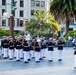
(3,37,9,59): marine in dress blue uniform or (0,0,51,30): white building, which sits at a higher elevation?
(0,0,51,30): white building

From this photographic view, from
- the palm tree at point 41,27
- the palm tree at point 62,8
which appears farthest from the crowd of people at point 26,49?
the palm tree at point 41,27

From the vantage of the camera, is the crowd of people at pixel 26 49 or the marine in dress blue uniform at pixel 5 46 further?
the marine in dress blue uniform at pixel 5 46

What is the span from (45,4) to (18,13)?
8959mm

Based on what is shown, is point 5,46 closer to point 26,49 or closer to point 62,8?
point 26,49

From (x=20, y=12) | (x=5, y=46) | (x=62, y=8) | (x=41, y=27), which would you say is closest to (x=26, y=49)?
(x=5, y=46)

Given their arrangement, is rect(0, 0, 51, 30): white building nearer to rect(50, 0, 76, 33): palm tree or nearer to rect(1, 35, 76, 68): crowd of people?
rect(50, 0, 76, 33): palm tree

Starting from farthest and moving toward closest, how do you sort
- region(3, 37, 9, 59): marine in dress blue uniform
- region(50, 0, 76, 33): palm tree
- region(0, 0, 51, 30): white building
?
region(0, 0, 51, 30): white building
region(50, 0, 76, 33): palm tree
region(3, 37, 9, 59): marine in dress blue uniform

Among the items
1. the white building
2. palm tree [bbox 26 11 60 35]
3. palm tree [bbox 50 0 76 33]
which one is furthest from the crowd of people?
the white building

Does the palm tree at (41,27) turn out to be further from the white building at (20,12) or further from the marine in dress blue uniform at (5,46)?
the marine in dress blue uniform at (5,46)

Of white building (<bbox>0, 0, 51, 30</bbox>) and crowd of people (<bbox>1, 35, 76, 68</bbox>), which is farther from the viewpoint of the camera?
white building (<bbox>0, 0, 51, 30</bbox>)

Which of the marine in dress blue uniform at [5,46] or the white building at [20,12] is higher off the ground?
the white building at [20,12]

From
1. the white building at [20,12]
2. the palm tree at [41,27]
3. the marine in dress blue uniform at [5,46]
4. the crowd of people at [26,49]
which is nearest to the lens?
the crowd of people at [26,49]

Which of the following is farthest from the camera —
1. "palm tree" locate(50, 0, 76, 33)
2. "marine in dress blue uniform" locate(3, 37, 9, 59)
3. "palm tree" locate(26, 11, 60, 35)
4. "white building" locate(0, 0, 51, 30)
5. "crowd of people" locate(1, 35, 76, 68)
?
"white building" locate(0, 0, 51, 30)

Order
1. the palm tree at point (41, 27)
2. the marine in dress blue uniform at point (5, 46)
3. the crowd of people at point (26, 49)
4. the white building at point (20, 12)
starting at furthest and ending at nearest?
1. the white building at point (20, 12)
2. the palm tree at point (41, 27)
3. the marine in dress blue uniform at point (5, 46)
4. the crowd of people at point (26, 49)
